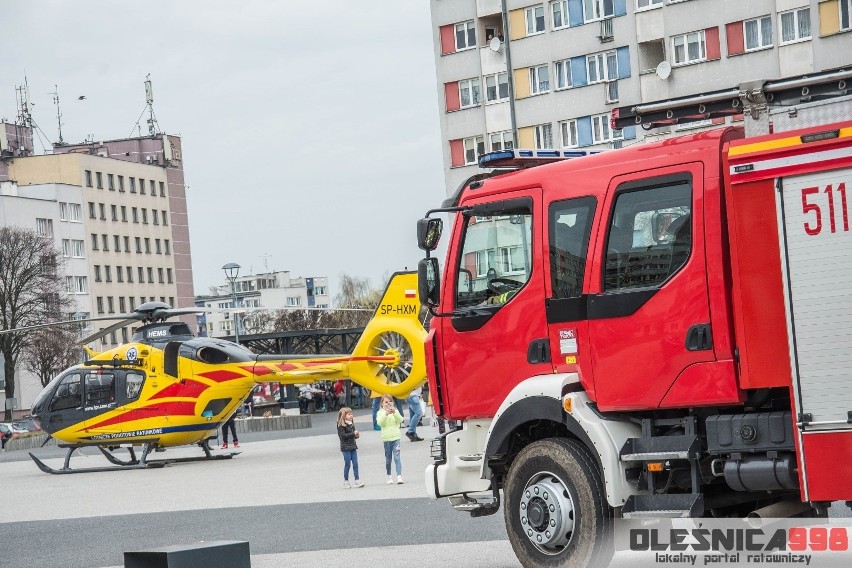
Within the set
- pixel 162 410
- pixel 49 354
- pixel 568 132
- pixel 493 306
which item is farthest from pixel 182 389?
pixel 49 354

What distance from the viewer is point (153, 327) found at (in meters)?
32.3

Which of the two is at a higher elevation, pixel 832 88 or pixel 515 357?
pixel 832 88

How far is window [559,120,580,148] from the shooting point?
59.7 metres

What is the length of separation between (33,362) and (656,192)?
267 feet

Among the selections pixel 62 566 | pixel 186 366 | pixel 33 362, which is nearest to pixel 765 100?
pixel 62 566

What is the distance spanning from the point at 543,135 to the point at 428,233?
50.1 m

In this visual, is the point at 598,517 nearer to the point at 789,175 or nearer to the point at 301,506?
the point at 789,175

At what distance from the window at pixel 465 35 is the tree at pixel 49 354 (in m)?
36.2

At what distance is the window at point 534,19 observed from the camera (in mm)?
60469

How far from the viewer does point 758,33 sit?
51.0 metres

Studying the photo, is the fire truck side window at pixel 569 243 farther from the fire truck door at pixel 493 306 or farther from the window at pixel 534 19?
the window at pixel 534 19

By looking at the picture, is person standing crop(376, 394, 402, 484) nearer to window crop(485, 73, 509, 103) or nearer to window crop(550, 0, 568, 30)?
window crop(550, 0, 568, 30)

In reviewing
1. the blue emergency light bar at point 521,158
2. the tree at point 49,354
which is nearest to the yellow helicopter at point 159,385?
the blue emergency light bar at point 521,158

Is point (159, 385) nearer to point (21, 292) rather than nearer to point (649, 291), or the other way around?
point (649, 291)
